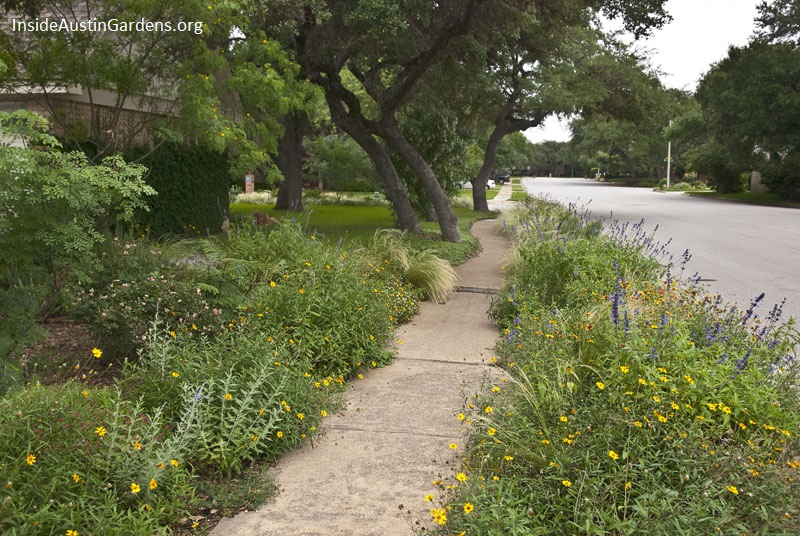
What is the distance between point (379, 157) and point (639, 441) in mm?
11914

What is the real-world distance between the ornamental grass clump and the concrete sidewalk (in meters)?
0.26

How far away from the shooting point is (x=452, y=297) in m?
9.15

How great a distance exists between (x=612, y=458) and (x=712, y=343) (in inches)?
62.8

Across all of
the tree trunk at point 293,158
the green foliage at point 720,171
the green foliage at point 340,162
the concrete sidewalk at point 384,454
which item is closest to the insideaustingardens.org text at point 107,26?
the concrete sidewalk at point 384,454

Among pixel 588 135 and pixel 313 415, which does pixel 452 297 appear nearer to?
pixel 313 415

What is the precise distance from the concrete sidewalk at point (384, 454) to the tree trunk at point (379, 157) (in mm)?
8383

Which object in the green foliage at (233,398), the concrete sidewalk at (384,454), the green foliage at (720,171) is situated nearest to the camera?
the concrete sidewalk at (384,454)

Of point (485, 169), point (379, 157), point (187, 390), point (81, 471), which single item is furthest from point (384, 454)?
point (485, 169)

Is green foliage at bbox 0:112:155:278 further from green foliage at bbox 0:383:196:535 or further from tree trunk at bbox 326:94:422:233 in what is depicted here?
tree trunk at bbox 326:94:422:233

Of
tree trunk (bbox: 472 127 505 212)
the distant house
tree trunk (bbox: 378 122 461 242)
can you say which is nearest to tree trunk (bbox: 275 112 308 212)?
tree trunk (bbox: 472 127 505 212)

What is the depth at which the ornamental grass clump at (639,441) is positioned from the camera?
2848mm

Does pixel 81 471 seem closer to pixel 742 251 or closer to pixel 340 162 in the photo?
pixel 742 251

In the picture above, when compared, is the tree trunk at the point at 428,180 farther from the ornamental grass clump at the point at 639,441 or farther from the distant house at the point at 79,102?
the ornamental grass clump at the point at 639,441

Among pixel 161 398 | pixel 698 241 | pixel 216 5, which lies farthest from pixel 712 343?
pixel 698 241
